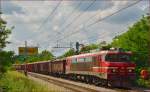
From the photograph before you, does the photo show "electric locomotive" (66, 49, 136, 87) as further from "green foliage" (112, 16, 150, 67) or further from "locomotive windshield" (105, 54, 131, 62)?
"green foliage" (112, 16, 150, 67)

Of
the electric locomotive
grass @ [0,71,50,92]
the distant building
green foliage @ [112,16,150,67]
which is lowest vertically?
grass @ [0,71,50,92]

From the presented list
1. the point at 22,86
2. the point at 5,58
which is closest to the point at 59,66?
the point at 5,58

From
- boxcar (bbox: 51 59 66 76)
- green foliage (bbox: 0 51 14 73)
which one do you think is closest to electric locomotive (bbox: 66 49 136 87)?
green foliage (bbox: 0 51 14 73)

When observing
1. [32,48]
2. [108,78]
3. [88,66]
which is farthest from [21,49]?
[108,78]

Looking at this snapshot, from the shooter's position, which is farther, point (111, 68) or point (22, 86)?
point (111, 68)

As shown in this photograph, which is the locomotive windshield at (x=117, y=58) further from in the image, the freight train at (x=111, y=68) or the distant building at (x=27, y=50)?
the distant building at (x=27, y=50)

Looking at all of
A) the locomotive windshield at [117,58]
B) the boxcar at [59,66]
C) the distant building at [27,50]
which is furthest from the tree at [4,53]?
the distant building at [27,50]

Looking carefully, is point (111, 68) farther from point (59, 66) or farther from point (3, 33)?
point (59, 66)

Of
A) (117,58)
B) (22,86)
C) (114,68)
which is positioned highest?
(117,58)

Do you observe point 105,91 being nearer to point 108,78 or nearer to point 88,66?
point 108,78

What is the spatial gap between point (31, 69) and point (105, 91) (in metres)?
88.6

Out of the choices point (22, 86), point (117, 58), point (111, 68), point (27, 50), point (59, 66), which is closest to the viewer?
point (22, 86)

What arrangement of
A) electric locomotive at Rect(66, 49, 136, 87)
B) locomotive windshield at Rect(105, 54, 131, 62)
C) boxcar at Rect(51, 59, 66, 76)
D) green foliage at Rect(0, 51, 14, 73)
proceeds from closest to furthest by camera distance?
electric locomotive at Rect(66, 49, 136, 87) → locomotive windshield at Rect(105, 54, 131, 62) → green foliage at Rect(0, 51, 14, 73) → boxcar at Rect(51, 59, 66, 76)

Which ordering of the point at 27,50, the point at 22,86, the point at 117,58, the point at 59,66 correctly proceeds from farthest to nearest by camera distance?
the point at 27,50 < the point at 59,66 < the point at 117,58 < the point at 22,86
